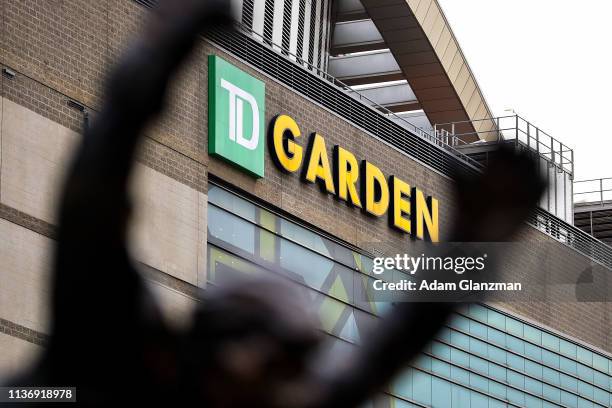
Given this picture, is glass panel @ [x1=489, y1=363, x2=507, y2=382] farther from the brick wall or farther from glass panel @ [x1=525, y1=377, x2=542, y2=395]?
the brick wall

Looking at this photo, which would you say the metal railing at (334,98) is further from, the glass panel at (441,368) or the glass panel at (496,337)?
the glass panel at (441,368)

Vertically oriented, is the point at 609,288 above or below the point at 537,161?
above

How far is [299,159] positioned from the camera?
1342 inches

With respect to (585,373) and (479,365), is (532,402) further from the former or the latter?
(585,373)

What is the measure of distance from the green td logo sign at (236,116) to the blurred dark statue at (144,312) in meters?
29.2

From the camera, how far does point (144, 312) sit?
174 centimetres

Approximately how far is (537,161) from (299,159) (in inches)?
1271

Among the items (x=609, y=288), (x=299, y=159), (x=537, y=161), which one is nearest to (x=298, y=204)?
(x=299, y=159)

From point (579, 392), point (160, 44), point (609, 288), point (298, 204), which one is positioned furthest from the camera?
point (609, 288)

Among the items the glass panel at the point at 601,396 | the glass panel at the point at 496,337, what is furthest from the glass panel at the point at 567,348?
the glass panel at the point at 496,337

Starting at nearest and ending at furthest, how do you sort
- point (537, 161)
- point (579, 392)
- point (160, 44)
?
point (160, 44) < point (537, 161) < point (579, 392)

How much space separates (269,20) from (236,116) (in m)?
7.95

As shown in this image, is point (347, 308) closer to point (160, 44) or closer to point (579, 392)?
point (579, 392)

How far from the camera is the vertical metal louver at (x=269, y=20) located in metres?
39.0
